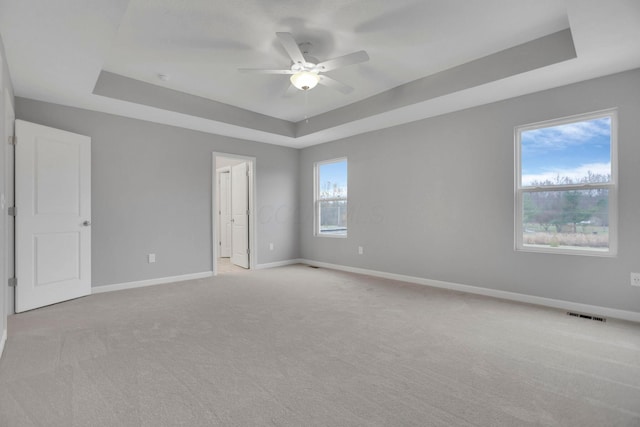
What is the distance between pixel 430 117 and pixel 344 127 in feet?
4.25

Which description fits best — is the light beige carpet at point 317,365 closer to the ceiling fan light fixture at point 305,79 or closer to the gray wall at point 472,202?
the gray wall at point 472,202

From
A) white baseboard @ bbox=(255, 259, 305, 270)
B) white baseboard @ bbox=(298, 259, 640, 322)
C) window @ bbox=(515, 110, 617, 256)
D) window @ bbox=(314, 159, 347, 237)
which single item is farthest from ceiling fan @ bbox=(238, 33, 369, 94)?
white baseboard @ bbox=(255, 259, 305, 270)

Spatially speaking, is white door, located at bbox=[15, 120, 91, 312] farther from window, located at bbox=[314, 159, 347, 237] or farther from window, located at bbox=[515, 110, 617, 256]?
window, located at bbox=[515, 110, 617, 256]

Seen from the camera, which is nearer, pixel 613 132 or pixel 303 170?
pixel 613 132

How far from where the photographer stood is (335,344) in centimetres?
254

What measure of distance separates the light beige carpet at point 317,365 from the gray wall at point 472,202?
1.47 ft

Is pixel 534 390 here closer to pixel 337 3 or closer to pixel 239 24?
pixel 337 3

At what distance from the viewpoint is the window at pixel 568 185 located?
3215mm

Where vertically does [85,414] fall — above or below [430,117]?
below

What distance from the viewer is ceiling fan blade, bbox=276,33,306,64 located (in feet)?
8.09

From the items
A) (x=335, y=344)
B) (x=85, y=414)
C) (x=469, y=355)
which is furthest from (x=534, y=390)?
(x=85, y=414)

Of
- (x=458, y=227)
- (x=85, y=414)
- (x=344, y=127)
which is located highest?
(x=344, y=127)

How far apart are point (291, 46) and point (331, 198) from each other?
3.66 m

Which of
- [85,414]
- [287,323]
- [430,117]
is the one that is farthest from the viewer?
[430,117]
